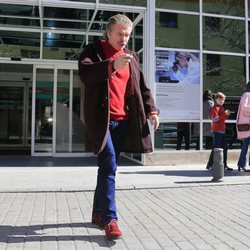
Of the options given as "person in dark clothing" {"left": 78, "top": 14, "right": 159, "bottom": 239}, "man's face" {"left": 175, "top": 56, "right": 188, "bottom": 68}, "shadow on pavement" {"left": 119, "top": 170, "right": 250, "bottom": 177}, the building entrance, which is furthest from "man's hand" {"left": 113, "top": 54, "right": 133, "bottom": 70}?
the building entrance

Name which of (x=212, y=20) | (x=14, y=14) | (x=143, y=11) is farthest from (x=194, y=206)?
(x=14, y=14)

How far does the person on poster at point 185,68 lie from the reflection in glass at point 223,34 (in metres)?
0.63

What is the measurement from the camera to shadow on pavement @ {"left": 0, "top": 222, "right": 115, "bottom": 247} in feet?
14.2

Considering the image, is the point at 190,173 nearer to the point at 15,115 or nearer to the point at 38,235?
the point at 38,235

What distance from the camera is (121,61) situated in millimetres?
3947

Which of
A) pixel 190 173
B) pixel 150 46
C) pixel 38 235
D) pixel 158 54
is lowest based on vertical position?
pixel 38 235

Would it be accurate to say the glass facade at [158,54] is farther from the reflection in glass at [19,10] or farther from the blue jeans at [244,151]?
the blue jeans at [244,151]

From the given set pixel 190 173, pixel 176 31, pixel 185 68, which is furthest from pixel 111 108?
pixel 176 31

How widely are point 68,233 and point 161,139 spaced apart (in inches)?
273

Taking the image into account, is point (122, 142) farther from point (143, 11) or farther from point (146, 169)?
point (143, 11)

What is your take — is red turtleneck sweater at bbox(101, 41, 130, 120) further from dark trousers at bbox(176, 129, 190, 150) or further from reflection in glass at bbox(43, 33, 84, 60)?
reflection in glass at bbox(43, 33, 84, 60)

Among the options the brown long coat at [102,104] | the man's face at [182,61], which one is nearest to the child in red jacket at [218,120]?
the man's face at [182,61]

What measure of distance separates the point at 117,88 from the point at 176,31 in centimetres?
760

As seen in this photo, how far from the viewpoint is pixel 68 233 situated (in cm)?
456
